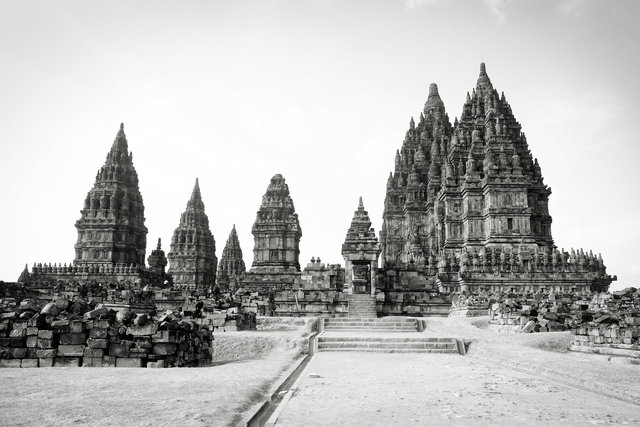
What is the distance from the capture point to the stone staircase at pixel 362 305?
2539 centimetres

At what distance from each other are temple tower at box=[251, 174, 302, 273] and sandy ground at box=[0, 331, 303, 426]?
4361 cm

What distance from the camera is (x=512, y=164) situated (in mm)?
43500

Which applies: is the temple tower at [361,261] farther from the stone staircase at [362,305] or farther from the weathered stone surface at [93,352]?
the weathered stone surface at [93,352]

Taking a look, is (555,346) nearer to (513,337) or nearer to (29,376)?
(513,337)

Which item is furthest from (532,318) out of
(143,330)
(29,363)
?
(29,363)

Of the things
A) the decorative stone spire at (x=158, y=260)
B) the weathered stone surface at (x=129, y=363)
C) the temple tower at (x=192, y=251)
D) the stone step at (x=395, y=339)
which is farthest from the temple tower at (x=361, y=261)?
the temple tower at (x=192, y=251)

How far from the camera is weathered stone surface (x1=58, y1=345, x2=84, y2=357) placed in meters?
10.5

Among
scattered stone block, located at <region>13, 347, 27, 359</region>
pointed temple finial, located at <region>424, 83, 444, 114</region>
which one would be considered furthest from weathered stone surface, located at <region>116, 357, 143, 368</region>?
pointed temple finial, located at <region>424, 83, 444, 114</region>

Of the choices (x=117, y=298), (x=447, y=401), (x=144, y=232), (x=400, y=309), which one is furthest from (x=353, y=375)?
(x=144, y=232)

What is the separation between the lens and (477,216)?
141ft

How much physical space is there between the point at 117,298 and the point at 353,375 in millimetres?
20571

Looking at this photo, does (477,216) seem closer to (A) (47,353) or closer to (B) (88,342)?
(B) (88,342)

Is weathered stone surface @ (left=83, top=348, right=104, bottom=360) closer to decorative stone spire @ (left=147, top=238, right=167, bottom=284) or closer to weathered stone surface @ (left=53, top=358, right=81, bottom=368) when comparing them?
weathered stone surface @ (left=53, top=358, right=81, bottom=368)

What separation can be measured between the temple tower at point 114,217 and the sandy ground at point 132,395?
52.7m
